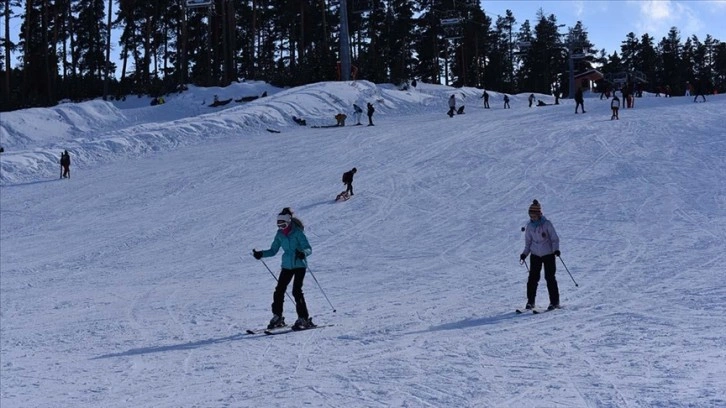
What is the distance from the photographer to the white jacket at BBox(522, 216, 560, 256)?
984 centimetres

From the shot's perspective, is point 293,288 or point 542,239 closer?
point 293,288

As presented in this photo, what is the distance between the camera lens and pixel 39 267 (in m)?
16.6

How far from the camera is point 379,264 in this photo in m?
14.9

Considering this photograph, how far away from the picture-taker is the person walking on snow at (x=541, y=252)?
32.2 ft

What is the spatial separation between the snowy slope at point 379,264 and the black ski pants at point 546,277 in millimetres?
339

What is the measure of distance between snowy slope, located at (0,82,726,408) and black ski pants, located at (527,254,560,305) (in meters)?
0.34

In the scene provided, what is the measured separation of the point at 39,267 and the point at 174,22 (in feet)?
169

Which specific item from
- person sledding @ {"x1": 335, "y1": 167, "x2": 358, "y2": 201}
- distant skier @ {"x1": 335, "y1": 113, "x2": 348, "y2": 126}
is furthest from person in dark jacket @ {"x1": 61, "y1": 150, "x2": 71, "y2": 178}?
distant skier @ {"x1": 335, "y1": 113, "x2": 348, "y2": 126}

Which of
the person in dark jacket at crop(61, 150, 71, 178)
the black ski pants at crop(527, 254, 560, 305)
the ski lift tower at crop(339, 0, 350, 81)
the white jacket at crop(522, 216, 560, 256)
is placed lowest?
the black ski pants at crop(527, 254, 560, 305)

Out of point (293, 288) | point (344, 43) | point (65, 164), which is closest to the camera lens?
point (293, 288)

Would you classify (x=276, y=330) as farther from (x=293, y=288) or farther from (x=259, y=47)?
(x=259, y=47)

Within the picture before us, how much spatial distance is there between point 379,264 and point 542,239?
5.48 meters

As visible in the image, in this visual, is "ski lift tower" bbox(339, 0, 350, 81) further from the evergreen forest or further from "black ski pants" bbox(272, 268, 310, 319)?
"black ski pants" bbox(272, 268, 310, 319)

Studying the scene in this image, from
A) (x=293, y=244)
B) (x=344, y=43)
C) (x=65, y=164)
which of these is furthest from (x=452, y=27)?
(x=293, y=244)
